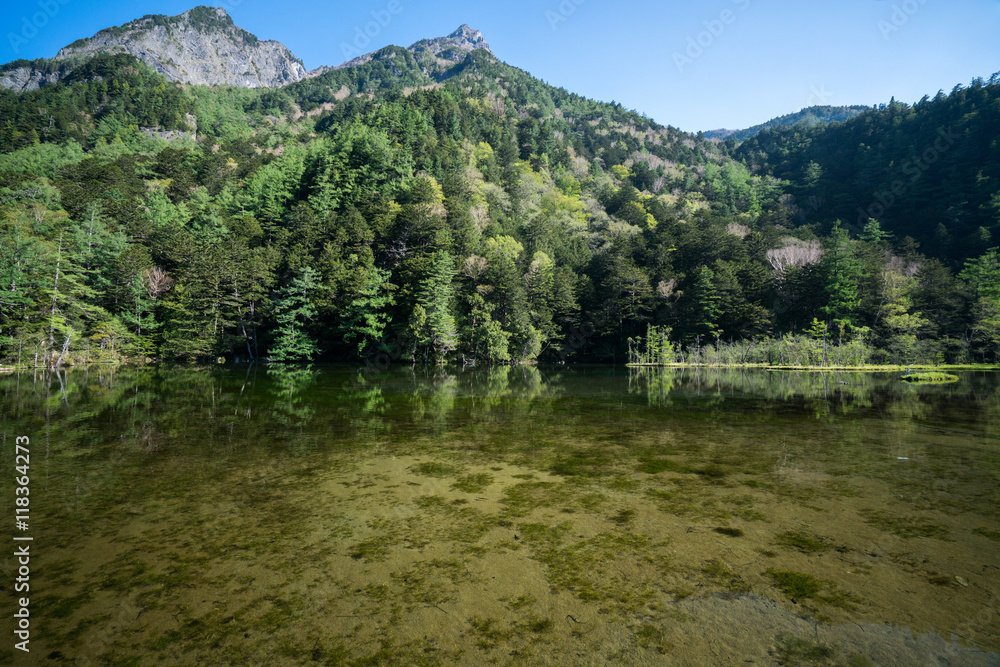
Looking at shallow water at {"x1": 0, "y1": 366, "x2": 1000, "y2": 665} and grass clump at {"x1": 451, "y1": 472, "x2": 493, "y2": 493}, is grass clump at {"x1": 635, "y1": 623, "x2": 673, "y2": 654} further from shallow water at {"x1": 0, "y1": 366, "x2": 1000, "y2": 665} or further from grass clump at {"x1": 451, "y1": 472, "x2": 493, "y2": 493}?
grass clump at {"x1": 451, "y1": 472, "x2": 493, "y2": 493}

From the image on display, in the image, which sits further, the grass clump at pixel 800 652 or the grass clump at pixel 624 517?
the grass clump at pixel 624 517

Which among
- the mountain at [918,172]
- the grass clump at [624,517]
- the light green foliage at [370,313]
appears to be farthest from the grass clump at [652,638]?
the mountain at [918,172]

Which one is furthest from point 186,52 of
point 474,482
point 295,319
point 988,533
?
point 988,533

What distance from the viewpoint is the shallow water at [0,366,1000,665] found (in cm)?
244

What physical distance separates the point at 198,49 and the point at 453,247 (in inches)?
5323

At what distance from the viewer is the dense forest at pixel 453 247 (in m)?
32.2

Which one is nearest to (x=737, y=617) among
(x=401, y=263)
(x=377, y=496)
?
(x=377, y=496)

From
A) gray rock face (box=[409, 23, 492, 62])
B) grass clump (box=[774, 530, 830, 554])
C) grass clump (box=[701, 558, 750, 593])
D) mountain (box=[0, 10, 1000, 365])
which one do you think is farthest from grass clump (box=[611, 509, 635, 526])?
gray rock face (box=[409, 23, 492, 62])

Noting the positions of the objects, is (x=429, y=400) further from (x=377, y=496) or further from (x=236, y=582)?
(x=236, y=582)

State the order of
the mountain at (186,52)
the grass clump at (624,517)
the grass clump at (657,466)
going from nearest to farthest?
the grass clump at (624,517) < the grass clump at (657,466) < the mountain at (186,52)

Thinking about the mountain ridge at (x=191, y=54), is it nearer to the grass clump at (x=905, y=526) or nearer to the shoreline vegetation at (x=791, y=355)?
the shoreline vegetation at (x=791, y=355)

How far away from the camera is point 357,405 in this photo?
12.0 metres
